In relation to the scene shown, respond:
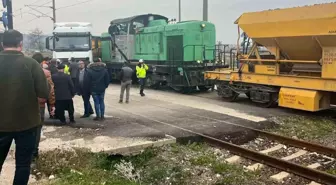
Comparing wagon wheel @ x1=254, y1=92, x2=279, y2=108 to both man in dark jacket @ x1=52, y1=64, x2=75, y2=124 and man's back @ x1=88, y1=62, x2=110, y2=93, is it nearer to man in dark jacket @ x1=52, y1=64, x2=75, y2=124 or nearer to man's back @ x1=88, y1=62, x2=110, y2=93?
man's back @ x1=88, y1=62, x2=110, y2=93

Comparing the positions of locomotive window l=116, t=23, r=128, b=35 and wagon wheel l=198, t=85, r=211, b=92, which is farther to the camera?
locomotive window l=116, t=23, r=128, b=35

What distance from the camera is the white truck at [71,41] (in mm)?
19531

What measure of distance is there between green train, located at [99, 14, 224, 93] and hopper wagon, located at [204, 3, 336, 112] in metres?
3.06

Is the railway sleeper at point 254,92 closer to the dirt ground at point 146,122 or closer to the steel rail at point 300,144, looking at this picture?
the dirt ground at point 146,122

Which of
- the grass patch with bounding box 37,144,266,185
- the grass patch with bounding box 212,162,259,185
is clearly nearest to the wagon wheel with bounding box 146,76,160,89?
the grass patch with bounding box 37,144,266,185

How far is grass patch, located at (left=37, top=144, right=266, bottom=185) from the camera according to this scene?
17.9ft

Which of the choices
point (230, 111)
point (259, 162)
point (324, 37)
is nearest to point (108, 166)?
point (259, 162)

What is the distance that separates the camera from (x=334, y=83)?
965 cm

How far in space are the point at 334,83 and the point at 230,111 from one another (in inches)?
127

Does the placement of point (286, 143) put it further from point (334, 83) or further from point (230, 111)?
point (230, 111)

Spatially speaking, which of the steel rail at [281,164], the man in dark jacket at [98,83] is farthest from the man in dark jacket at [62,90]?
the steel rail at [281,164]

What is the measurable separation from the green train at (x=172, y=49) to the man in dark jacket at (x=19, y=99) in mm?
12109

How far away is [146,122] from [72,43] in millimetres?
11794

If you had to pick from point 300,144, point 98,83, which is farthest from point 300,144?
point 98,83
